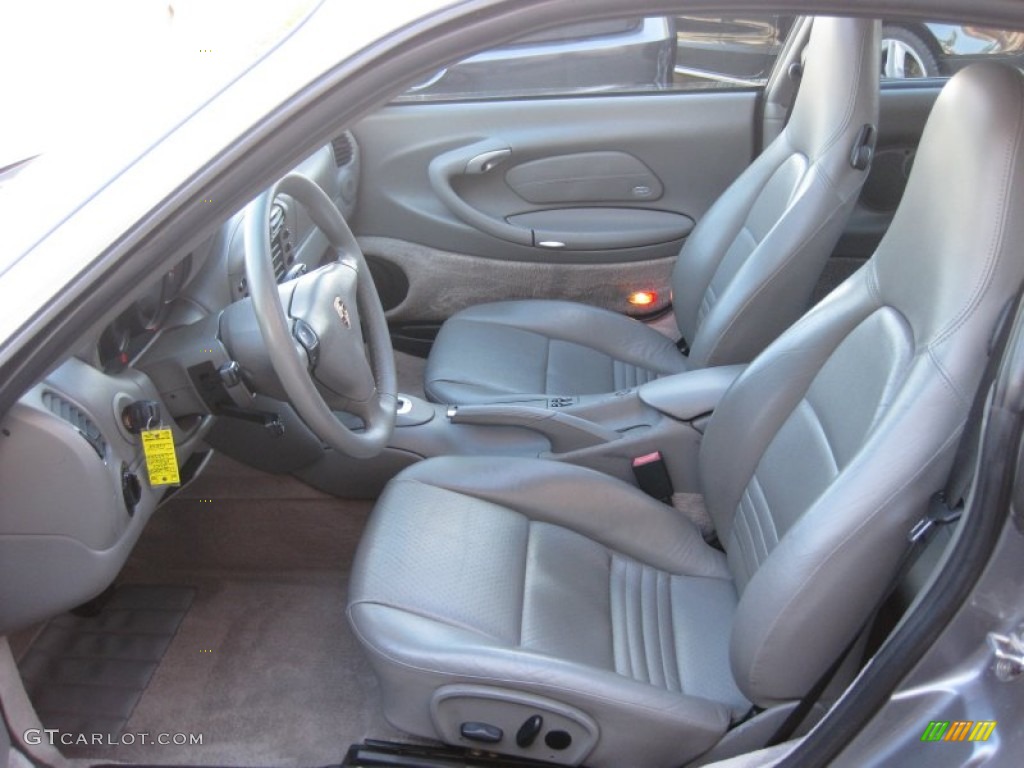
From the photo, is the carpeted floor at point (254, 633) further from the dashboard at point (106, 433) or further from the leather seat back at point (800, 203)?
the leather seat back at point (800, 203)

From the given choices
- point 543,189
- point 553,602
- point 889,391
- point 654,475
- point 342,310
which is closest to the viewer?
point 889,391

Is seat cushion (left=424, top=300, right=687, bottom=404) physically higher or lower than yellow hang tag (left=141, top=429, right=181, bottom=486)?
lower

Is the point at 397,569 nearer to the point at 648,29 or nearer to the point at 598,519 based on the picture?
the point at 598,519

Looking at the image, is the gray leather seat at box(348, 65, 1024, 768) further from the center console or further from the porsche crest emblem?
the porsche crest emblem

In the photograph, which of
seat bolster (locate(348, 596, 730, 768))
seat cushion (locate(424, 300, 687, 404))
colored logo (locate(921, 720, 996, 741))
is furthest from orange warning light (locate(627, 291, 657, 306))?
colored logo (locate(921, 720, 996, 741))

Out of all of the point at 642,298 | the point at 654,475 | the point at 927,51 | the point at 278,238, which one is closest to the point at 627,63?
the point at 642,298

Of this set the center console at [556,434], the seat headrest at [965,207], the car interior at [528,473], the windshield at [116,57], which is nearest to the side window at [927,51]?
the car interior at [528,473]

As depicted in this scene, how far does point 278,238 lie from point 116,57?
20.4 inches

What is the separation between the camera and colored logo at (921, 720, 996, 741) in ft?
3.51

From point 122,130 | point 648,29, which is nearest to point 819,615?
point 122,130

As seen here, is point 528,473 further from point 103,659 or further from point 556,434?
point 103,659

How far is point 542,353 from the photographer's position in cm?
238

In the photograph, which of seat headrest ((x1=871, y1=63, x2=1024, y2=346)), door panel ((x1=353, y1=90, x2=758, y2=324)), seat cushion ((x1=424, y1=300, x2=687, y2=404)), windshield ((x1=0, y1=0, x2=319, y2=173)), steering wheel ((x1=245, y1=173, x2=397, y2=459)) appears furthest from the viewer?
door panel ((x1=353, y1=90, x2=758, y2=324))

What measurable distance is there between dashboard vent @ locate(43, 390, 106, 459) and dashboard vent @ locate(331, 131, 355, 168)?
1.37 m
